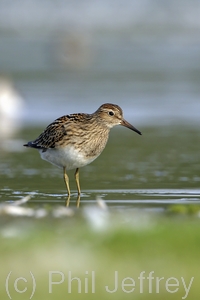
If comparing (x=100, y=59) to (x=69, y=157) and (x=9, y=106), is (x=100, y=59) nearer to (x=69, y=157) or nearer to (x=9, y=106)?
(x=9, y=106)

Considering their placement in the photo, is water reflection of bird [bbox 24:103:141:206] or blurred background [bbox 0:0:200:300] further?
water reflection of bird [bbox 24:103:141:206]

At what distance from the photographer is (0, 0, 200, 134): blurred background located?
19969 mm

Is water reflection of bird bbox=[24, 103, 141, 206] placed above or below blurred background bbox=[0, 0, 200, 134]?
below

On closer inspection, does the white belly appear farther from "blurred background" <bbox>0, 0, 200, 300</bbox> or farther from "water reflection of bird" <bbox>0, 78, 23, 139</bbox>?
"water reflection of bird" <bbox>0, 78, 23, 139</bbox>

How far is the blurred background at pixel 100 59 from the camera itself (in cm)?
1997

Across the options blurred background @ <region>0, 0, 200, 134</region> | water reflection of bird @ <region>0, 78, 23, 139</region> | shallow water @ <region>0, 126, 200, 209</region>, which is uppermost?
blurred background @ <region>0, 0, 200, 134</region>

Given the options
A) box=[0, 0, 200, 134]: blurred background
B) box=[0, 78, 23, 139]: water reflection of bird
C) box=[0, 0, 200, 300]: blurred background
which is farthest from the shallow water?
box=[0, 78, 23, 139]: water reflection of bird

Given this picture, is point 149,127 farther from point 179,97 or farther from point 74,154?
point 74,154

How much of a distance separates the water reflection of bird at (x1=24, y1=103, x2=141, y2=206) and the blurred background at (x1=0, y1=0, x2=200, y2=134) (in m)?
7.00

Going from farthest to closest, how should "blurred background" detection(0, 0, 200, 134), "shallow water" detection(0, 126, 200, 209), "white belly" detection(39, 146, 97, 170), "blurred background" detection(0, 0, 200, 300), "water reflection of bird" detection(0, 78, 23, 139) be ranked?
1. "blurred background" detection(0, 0, 200, 134)
2. "water reflection of bird" detection(0, 78, 23, 139)
3. "white belly" detection(39, 146, 97, 170)
4. "shallow water" detection(0, 126, 200, 209)
5. "blurred background" detection(0, 0, 200, 300)

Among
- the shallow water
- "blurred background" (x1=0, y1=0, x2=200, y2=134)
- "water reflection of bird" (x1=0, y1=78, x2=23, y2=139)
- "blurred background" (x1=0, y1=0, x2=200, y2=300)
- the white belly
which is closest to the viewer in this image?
"blurred background" (x1=0, y1=0, x2=200, y2=300)

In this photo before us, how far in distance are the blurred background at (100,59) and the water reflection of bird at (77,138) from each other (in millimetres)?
7003

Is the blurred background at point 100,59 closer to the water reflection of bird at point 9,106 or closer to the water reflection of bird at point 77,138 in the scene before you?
the water reflection of bird at point 9,106

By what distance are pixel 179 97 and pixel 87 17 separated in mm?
24870
